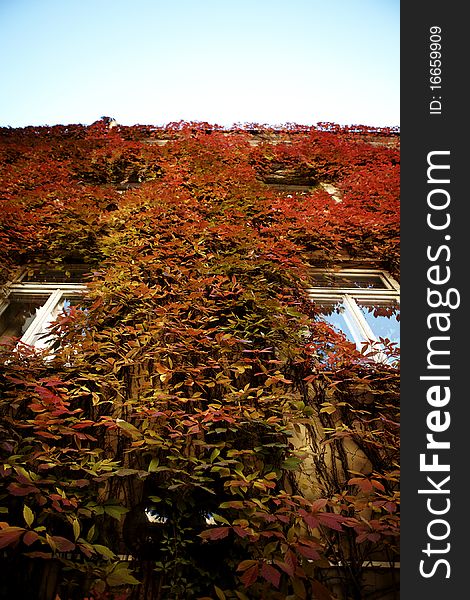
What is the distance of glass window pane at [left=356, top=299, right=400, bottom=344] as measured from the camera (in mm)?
3967

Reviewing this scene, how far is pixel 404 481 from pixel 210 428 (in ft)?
4.60

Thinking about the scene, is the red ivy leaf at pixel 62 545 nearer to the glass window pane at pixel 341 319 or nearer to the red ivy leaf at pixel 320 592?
the red ivy leaf at pixel 320 592

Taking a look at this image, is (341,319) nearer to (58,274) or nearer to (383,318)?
(383,318)

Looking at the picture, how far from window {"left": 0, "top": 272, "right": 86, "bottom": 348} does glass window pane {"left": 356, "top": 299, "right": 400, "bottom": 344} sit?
137 inches

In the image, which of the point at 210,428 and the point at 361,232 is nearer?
the point at 210,428

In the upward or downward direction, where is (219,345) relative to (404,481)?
upward

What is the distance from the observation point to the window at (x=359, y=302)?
401 centimetres

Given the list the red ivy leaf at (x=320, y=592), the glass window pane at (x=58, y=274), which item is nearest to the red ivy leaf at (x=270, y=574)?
the red ivy leaf at (x=320, y=592)

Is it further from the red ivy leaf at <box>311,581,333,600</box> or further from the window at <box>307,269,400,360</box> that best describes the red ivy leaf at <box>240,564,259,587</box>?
the window at <box>307,269,400,360</box>

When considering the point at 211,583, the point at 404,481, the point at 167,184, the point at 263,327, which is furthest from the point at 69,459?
the point at 167,184

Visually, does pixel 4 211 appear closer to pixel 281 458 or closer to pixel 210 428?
pixel 210 428

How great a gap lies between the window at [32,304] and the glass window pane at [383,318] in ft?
11.4

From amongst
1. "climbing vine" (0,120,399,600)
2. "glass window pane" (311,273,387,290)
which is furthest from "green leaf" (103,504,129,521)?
"glass window pane" (311,273,387,290)

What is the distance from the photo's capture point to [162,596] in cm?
220
